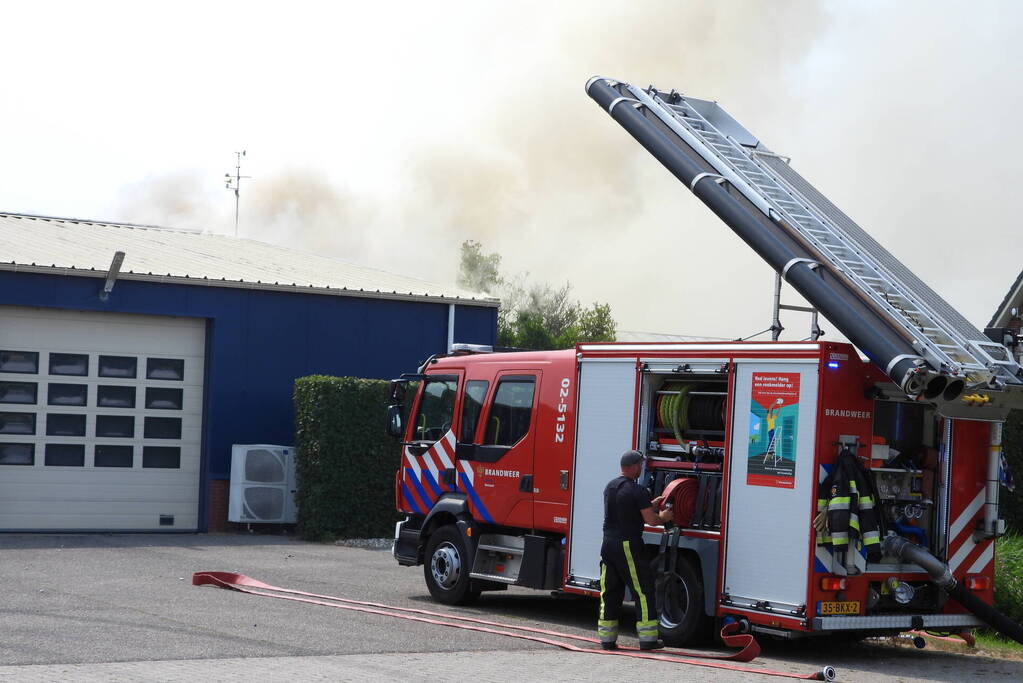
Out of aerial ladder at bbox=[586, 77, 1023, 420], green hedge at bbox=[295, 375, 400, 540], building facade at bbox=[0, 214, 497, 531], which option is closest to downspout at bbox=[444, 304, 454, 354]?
building facade at bbox=[0, 214, 497, 531]

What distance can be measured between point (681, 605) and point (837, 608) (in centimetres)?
142

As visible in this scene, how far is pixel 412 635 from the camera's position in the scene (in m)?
11.1

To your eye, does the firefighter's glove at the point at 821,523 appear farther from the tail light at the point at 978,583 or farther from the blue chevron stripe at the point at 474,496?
the blue chevron stripe at the point at 474,496

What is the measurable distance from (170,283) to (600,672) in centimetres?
1286

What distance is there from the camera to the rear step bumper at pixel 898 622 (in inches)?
408

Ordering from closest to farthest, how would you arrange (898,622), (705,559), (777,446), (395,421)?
(777,446)
(898,622)
(705,559)
(395,421)

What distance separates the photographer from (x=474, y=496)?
13648mm

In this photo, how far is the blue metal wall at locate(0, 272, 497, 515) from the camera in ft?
65.9

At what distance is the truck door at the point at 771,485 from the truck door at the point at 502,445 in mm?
2602

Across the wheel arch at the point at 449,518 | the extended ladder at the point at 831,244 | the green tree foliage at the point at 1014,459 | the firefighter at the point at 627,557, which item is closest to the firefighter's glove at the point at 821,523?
the firefighter at the point at 627,557

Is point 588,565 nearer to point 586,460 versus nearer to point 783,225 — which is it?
point 586,460

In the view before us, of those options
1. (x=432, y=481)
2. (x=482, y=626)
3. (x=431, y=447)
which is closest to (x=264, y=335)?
(x=431, y=447)

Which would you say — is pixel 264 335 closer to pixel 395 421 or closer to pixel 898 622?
pixel 395 421

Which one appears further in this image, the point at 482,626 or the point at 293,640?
the point at 482,626
